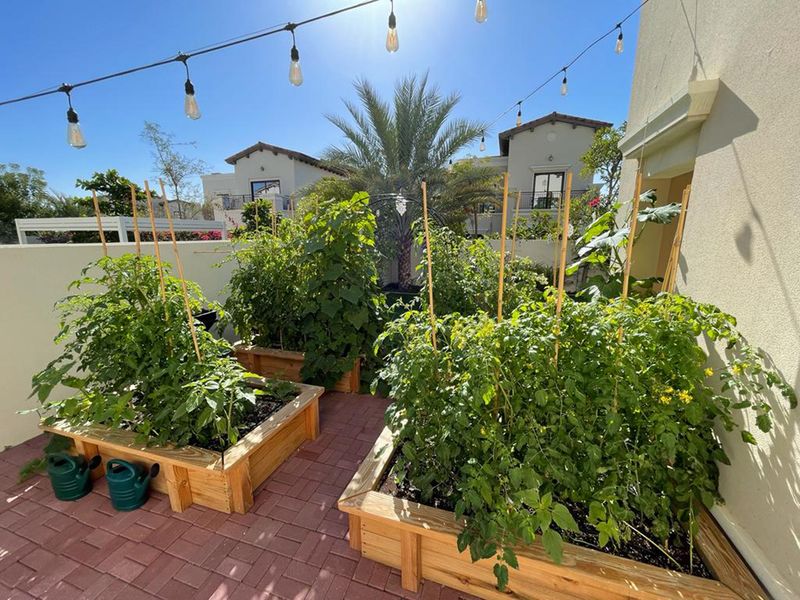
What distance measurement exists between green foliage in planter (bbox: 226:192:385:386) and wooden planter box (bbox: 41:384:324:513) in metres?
0.93

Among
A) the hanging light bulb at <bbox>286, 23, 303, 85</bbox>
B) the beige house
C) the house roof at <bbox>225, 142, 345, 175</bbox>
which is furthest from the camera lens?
the house roof at <bbox>225, 142, 345, 175</bbox>

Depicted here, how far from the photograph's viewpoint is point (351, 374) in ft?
10.5

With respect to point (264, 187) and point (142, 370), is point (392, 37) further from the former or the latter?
point (264, 187)

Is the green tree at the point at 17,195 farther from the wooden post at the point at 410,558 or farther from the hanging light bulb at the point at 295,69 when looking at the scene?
the wooden post at the point at 410,558

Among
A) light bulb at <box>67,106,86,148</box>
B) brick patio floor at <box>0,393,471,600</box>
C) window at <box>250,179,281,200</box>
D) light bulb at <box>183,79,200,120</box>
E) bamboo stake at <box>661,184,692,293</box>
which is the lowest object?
brick patio floor at <box>0,393,471,600</box>

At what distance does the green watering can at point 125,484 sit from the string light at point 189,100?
112 inches

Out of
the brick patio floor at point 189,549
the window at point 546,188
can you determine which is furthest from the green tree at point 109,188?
the window at point 546,188

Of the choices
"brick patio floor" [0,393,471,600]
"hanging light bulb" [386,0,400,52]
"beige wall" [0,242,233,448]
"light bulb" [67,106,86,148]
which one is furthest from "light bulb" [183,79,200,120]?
"brick patio floor" [0,393,471,600]

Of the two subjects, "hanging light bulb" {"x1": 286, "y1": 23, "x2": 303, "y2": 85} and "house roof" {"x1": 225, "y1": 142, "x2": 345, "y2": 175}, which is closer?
"hanging light bulb" {"x1": 286, "y1": 23, "x2": 303, "y2": 85}

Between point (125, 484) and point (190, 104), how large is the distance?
300 centimetres

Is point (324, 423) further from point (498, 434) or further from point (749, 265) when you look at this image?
point (749, 265)

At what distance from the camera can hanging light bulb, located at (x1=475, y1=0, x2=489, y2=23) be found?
2.46 metres

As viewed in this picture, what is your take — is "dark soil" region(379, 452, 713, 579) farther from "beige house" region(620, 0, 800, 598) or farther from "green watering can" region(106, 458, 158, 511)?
"green watering can" region(106, 458, 158, 511)

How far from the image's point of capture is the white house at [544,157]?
12039 millimetres
